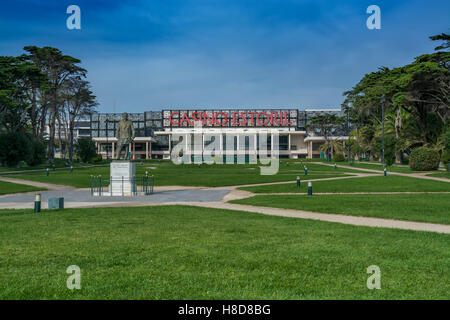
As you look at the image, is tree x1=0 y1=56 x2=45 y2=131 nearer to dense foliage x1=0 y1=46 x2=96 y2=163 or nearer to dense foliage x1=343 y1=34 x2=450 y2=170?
dense foliage x1=0 y1=46 x2=96 y2=163

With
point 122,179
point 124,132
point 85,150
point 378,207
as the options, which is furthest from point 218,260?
point 85,150

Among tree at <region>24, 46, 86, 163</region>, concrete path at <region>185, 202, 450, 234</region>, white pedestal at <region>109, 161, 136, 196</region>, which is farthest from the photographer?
tree at <region>24, 46, 86, 163</region>

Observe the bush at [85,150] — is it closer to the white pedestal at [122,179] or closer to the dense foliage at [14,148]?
the dense foliage at [14,148]

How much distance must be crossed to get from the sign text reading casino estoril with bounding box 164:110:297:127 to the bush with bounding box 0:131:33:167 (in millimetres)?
76578

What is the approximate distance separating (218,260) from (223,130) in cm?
11013

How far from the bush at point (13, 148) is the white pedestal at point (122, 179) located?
3418 centimetres

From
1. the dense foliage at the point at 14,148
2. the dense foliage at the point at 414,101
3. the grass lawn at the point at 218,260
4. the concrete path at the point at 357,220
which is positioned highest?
the dense foliage at the point at 414,101

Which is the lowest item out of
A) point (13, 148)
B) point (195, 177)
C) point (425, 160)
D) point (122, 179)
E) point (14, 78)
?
point (195, 177)

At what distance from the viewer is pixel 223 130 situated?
116 metres

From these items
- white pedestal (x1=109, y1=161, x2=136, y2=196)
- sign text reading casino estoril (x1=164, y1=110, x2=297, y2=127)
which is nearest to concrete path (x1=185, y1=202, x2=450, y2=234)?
white pedestal (x1=109, y1=161, x2=136, y2=196)

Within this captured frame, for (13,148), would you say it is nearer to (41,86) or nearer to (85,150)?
(41,86)

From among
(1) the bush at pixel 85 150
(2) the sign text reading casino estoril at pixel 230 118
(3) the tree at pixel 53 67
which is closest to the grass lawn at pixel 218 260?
(3) the tree at pixel 53 67

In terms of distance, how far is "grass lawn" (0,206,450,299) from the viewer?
489 cm

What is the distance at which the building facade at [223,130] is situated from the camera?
4574 inches
